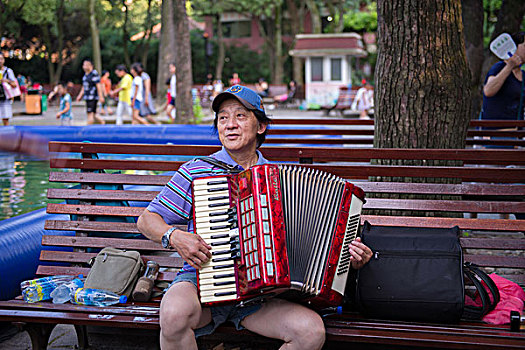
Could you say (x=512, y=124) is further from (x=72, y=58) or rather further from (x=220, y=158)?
(x=72, y=58)

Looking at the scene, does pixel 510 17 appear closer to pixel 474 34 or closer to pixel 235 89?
pixel 474 34

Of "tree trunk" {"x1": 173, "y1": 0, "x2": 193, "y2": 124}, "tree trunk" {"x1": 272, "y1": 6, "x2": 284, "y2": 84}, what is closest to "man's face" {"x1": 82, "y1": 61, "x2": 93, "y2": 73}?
"tree trunk" {"x1": 173, "y1": 0, "x2": 193, "y2": 124}

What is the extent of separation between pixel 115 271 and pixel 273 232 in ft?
4.35

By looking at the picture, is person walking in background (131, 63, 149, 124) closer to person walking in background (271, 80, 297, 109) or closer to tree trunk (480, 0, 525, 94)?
tree trunk (480, 0, 525, 94)

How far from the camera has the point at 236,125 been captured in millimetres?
3416

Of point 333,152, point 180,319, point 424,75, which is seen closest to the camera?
point 180,319

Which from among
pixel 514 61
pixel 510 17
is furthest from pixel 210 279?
pixel 510 17

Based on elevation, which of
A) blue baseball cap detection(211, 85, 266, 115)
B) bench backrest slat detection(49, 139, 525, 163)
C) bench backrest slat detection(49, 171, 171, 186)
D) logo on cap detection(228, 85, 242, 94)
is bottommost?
bench backrest slat detection(49, 171, 171, 186)

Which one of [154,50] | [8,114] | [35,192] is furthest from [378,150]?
[154,50]

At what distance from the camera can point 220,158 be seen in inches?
135

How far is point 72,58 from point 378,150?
4805 cm

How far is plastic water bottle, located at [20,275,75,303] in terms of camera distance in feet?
12.4

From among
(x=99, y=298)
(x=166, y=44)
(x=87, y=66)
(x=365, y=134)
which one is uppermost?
(x=166, y=44)

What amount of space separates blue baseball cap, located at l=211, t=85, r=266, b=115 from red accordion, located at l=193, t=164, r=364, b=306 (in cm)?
51
